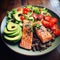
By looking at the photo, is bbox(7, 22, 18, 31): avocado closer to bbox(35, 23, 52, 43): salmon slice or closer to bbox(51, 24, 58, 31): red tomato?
bbox(35, 23, 52, 43): salmon slice

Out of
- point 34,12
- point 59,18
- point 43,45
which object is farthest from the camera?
point 34,12

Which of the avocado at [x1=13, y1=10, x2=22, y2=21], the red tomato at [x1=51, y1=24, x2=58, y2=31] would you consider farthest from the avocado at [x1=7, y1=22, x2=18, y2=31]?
the red tomato at [x1=51, y1=24, x2=58, y2=31]

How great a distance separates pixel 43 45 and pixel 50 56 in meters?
0.12

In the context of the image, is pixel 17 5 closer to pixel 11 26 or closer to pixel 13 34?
pixel 11 26

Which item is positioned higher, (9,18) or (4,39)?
(9,18)

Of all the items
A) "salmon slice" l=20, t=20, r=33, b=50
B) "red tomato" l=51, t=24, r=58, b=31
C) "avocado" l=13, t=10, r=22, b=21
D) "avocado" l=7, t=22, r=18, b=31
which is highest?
"avocado" l=13, t=10, r=22, b=21

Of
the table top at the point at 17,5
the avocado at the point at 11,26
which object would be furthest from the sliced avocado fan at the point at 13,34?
the table top at the point at 17,5

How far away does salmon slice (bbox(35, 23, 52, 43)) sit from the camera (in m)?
1.41

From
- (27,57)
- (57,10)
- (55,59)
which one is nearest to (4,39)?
(27,57)

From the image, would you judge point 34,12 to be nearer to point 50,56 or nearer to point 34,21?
point 34,21

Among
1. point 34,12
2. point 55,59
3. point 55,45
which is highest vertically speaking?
point 34,12

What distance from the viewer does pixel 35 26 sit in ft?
4.91

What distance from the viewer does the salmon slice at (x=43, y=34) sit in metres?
1.41

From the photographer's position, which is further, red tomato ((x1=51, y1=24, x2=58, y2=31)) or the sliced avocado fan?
red tomato ((x1=51, y1=24, x2=58, y2=31))
